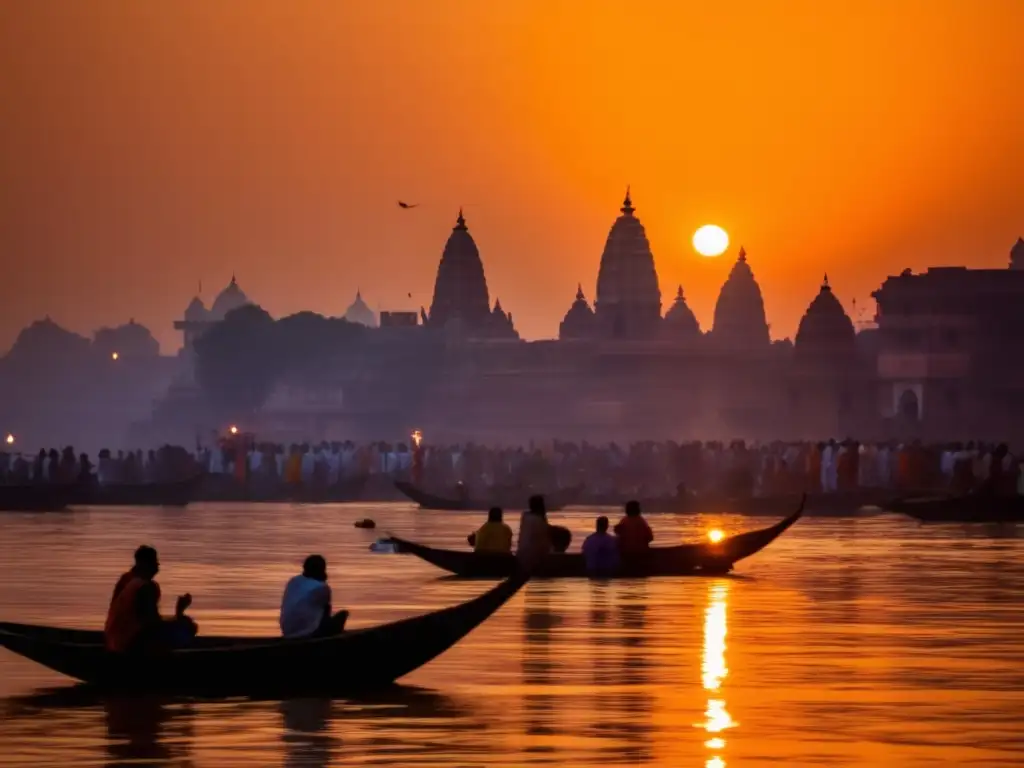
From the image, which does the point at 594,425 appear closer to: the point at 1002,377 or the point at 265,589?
the point at 1002,377

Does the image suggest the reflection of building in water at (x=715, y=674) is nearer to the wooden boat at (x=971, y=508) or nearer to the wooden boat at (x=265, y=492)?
the wooden boat at (x=971, y=508)

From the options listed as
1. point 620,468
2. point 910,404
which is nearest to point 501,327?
point 910,404

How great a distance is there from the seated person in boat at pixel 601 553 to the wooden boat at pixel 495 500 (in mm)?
31977

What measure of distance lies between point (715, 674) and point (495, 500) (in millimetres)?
48360

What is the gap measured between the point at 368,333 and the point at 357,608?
6214 inches

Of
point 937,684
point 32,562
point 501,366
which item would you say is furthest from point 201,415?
point 937,684

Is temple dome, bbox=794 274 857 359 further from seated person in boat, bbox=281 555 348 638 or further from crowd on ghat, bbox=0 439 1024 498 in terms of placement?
seated person in boat, bbox=281 555 348 638

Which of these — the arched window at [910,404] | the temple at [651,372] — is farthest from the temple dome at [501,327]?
the arched window at [910,404]

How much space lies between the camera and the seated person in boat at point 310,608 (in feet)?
66.9

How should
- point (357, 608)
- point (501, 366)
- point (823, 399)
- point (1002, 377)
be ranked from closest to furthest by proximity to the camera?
point (357, 608), point (1002, 377), point (823, 399), point (501, 366)

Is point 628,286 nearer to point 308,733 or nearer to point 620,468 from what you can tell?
point 620,468

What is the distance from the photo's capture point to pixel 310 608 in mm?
20406

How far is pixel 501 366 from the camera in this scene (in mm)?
166125

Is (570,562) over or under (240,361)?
under
